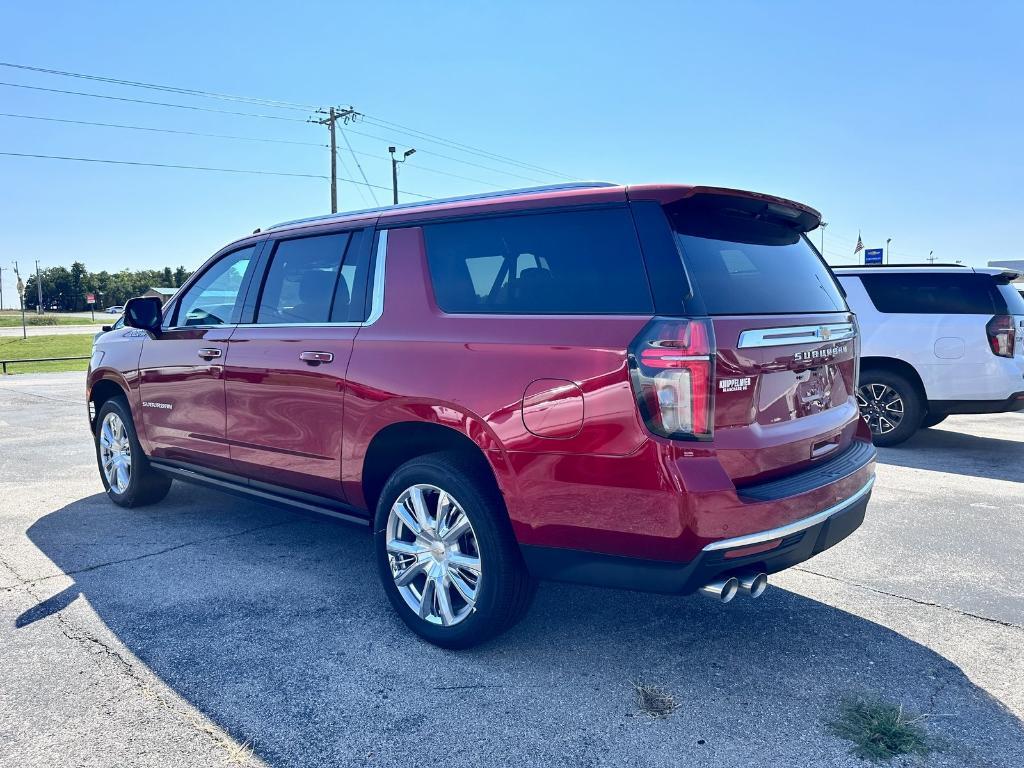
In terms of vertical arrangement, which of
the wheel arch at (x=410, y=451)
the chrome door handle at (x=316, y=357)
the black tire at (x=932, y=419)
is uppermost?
the chrome door handle at (x=316, y=357)

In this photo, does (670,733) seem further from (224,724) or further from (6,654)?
(6,654)

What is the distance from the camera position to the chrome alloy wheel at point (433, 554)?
3119mm

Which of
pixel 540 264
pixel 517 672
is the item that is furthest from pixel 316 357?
pixel 517 672

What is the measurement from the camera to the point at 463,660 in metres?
3.09

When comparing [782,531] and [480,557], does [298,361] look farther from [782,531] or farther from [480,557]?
[782,531]

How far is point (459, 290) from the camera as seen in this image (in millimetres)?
3271

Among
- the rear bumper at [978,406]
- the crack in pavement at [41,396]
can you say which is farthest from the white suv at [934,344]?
the crack in pavement at [41,396]

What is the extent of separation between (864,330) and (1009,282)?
4.40 ft

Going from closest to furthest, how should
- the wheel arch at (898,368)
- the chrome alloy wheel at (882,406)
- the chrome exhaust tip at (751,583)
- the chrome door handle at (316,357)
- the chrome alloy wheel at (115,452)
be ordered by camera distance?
1. the chrome exhaust tip at (751,583)
2. the chrome door handle at (316,357)
3. the chrome alloy wheel at (115,452)
4. the wheel arch at (898,368)
5. the chrome alloy wheel at (882,406)

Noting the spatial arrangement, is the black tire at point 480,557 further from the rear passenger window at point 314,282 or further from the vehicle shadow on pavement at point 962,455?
the vehicle shadow on pavement at point 962,455

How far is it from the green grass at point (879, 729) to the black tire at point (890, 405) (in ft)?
18.1

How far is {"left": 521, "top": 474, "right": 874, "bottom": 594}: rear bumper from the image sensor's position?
2.57 m

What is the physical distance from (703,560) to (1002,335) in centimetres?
623

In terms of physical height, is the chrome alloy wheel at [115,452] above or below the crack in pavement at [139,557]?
above
